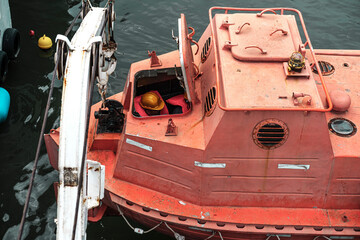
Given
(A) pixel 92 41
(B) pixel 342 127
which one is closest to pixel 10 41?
(A) pixel 92 41

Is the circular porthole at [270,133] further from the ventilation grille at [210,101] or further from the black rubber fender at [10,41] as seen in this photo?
the black rubber fender at [10,41]

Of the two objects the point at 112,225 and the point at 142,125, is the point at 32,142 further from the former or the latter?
the point at 142,125

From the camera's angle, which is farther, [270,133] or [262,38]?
[262,38]

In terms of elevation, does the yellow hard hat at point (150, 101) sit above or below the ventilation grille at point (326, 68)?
below

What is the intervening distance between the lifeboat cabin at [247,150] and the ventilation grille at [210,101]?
0.02 metres

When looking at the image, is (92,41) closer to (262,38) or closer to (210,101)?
(210,101)

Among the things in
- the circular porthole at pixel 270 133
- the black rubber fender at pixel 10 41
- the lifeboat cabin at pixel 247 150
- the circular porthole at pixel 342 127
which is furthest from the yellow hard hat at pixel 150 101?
the black rubber fender at pixel 10 41

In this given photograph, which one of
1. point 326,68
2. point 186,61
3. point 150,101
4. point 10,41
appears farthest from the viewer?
point 10,41

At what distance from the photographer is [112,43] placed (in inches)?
337

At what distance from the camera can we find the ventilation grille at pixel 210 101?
8.08 meters

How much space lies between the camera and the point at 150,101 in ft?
29.8

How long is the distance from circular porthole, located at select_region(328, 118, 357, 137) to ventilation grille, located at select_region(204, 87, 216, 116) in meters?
2.10

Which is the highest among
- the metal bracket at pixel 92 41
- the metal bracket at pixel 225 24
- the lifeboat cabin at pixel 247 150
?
the metal bracket at pixel 92 41

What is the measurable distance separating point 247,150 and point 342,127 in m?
1.78
